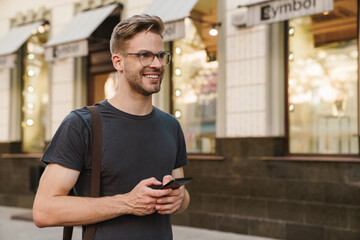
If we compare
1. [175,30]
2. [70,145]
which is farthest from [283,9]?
[70,145]

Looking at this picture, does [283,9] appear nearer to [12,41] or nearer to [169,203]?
[169,203]

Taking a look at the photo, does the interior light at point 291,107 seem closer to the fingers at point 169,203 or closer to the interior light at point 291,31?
the interior light at point 291,31

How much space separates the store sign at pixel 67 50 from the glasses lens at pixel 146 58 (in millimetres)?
7692

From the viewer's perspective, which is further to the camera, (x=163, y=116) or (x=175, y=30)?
(x=175, y=30)

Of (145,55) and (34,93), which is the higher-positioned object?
(34,93)

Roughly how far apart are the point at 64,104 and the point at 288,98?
5340 millimetres

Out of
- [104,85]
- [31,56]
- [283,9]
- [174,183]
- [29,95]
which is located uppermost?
[31,56]

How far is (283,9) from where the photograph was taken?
696 cm

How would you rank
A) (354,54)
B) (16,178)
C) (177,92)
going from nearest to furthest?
(354,54) → (177,92) → (16,178)

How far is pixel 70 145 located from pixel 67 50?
8.25 metres

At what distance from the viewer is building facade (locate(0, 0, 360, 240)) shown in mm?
7328

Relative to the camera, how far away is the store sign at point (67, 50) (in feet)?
31.5

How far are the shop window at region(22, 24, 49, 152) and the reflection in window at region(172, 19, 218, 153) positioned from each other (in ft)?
13.4

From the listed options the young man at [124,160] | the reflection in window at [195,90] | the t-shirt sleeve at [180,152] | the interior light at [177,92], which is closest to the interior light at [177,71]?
the reflection in window at [195,90]
